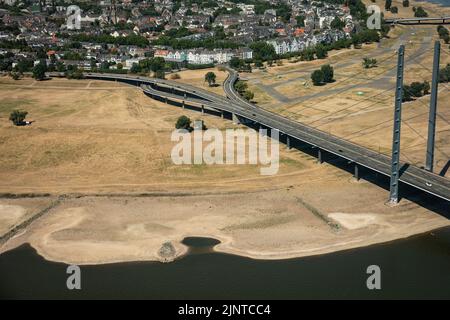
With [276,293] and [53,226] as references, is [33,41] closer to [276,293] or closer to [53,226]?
[53,226]

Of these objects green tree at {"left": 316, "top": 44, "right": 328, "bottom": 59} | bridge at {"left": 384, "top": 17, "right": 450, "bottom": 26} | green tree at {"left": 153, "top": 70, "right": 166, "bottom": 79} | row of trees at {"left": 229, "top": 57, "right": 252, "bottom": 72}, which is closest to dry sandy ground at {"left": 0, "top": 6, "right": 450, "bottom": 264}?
bridge at {"left": 384, "top": 17, "right": 450, "bottom": 26}

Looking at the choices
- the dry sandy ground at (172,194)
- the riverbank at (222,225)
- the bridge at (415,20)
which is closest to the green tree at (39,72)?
the dry sandy ground at (172,194)

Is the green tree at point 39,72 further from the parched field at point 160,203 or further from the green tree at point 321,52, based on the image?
the green tree at point 321,52

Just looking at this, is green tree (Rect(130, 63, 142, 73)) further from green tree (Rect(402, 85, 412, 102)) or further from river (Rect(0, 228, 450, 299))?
river (Rect(0, 228, 450, 299))

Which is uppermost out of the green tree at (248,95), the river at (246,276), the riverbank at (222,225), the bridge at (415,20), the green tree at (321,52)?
the bridge at (415,20)

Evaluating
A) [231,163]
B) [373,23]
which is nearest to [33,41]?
[373,23]

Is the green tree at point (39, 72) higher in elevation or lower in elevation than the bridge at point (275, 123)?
higher

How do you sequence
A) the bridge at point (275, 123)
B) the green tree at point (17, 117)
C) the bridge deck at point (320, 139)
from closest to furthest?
the bridge deck at point (320, 139), the bridge at point (275, 123), the green tree at point (17, 117)
